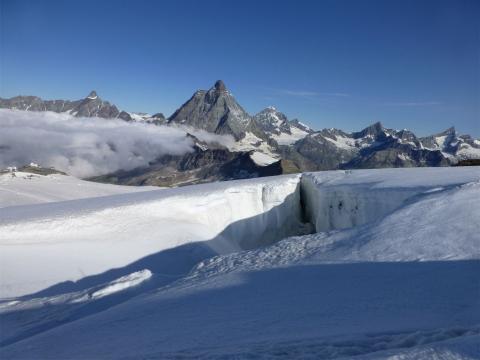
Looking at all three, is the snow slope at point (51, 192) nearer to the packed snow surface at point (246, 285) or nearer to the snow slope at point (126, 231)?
the snow slope at point (126, 231)

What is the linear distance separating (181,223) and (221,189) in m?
4.84

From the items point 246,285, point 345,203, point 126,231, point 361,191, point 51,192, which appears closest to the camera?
point 246,285

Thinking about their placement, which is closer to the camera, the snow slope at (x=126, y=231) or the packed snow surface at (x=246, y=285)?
the packed snow surface at (x=246, y=285)

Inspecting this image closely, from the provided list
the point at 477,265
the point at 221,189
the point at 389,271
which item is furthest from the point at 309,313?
the point at 221,189

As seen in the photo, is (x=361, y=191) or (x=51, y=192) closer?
(x=361, y=191)

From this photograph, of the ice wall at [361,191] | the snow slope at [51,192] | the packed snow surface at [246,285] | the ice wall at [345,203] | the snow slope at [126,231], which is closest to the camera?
the packed snow surface at [246,285]

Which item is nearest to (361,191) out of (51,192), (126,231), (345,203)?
(345,203)

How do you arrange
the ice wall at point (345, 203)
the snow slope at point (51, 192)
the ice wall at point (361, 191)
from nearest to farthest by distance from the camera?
1. the ice wall at point (361, 191)
2. the ice wall at point (345, 203)
3. the snow slope at point (51, 192)

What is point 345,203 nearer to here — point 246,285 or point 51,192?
point 246,285

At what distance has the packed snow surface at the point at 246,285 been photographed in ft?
18.1

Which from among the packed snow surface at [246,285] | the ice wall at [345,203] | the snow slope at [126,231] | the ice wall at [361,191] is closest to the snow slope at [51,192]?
the snow slope at [126,231]

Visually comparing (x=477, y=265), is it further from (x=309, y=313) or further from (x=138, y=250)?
(x=138, y=250)

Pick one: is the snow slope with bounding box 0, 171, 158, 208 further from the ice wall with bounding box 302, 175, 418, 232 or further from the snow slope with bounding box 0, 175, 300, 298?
the ice wall with bounding box 302, 175, 418, 232

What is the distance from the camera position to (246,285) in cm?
874
